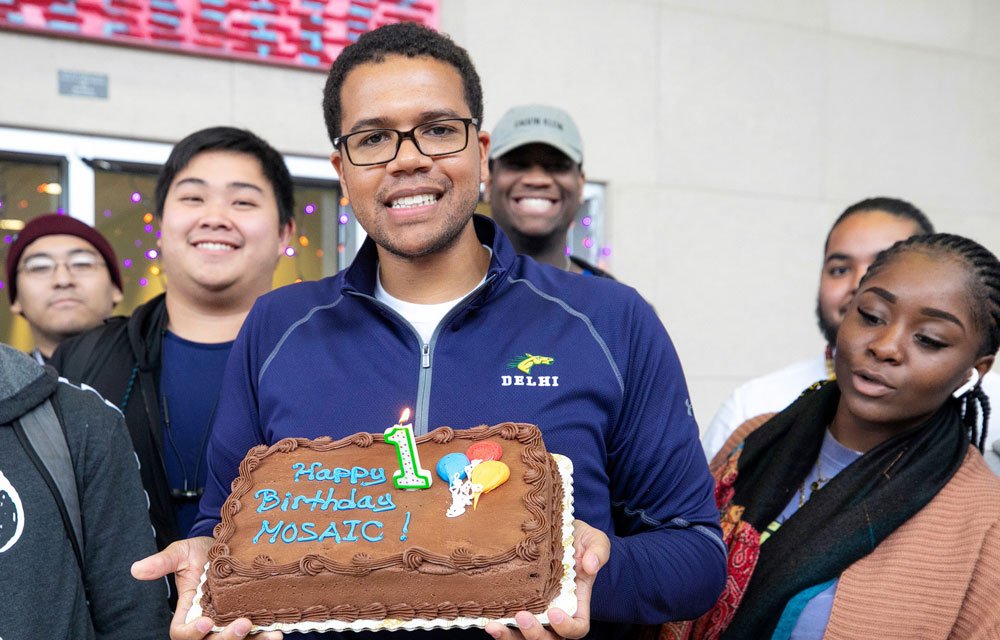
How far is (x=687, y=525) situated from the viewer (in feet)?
6.00

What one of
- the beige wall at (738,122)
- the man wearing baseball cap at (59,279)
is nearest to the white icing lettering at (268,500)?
the man wearing baseball cap at (59,279)

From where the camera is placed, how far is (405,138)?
1.90 metres

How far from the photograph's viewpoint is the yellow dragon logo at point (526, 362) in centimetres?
184

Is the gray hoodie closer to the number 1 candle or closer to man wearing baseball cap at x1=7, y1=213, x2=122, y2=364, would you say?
the number 1 candle

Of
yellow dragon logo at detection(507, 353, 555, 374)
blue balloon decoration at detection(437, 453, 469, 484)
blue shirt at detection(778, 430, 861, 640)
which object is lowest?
blue shirt at detection(778, 430, 861, 640)

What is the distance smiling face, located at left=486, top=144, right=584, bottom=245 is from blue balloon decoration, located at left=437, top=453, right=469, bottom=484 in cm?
208

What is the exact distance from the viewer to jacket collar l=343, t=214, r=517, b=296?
198 centimetres

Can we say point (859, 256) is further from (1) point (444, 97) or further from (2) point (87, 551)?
(2) point (87, 551)

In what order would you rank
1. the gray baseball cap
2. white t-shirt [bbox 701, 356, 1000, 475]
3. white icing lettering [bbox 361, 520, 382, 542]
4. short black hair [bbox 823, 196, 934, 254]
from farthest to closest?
the gray baseball cap, short black hair [bbox 823, 196, 934, 254], white t-shirt [bbox 701, 356, 1000, 475], white icing lettering [bbox 361, 520, 382, 542]

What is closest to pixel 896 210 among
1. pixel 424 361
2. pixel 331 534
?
pixel 424 361

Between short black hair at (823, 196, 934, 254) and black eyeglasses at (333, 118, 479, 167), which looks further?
short black hair at (823, 196, 934, 254)

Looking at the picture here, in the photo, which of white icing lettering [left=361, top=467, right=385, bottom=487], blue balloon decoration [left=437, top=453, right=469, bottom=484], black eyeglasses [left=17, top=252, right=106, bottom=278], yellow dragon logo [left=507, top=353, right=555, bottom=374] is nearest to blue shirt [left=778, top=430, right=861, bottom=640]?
yellow dragon logo [left=507, top=353, right=555, bottom=374]

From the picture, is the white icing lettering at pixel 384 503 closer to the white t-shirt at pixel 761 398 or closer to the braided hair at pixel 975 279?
the braided hair at pixel 975 279

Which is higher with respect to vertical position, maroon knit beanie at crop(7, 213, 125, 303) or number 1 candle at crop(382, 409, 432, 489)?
maroon knit beanie at crop(7, 213, 125, 303)
